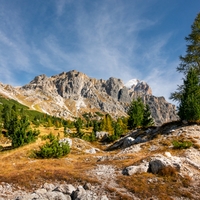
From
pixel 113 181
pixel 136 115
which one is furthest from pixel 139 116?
pixel 113 181

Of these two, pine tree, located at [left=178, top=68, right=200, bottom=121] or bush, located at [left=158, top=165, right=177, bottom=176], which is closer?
bush, located at [left=158, top=165, right=177, bottom=176]

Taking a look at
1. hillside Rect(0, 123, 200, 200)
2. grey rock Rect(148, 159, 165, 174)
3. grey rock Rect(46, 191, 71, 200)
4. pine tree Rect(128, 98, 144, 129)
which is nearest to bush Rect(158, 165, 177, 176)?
hillside Rect(0, 123, 200, 200)

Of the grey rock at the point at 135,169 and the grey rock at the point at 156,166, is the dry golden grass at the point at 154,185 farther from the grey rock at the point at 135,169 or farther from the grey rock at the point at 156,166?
the grey rock at the point at 156,166

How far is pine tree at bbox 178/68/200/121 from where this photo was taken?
31.3 m

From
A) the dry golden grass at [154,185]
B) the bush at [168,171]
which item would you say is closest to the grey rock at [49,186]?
the dry golden grass at [154,185]

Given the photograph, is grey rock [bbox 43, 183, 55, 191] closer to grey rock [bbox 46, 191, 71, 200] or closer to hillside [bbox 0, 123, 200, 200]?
hillside [bbox 0, 123, 200, 200]

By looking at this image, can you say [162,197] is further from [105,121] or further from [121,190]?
[105,121]

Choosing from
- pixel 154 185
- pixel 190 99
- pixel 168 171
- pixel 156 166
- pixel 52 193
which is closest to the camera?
pixel 52 193

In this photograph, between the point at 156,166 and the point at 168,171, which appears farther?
the point at 156,166

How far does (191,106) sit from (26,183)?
2768 cm

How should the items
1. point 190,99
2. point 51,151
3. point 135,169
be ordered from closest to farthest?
1. point 135,169
2. point 51,151
3. point 190,99

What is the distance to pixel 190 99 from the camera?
1241 inches

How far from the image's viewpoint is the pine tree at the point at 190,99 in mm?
31322

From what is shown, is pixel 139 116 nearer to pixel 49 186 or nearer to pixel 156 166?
pixel 156 166
